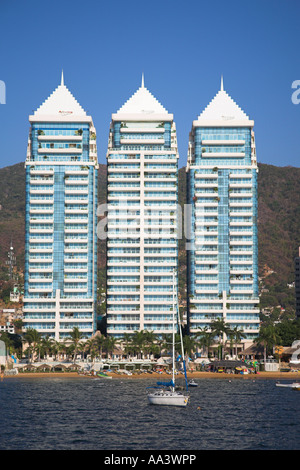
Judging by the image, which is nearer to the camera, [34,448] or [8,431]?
A: [34,448]

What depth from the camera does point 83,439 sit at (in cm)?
9106

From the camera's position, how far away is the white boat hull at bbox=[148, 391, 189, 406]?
404 ft

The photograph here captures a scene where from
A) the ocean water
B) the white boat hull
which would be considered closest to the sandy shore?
the ocean water

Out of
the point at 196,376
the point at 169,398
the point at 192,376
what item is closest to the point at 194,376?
the point at 196,376

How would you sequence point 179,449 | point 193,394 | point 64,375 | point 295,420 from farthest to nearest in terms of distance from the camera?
point 64,375 → point 193,394 → point 295,420 → point 179,449

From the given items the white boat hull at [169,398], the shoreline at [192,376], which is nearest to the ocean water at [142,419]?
the white boat hull at [169,398]

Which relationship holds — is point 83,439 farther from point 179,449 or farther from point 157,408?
point 157,408

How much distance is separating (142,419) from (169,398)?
16.1m

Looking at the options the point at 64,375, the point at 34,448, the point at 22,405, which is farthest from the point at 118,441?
the point at 64,375

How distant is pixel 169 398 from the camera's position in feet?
407

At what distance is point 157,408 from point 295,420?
24.8m

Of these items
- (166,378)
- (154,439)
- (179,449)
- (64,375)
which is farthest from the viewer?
(64,375)

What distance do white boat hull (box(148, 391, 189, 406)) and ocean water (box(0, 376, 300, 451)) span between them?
1501 millimetres

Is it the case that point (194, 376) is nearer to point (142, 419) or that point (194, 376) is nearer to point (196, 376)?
point (196, 376)
